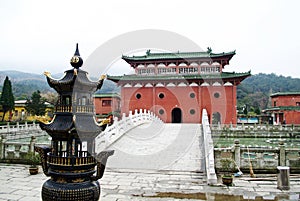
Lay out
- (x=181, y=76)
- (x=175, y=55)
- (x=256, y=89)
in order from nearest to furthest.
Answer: (x=181, y=76)
(x=175, y=55)
(x=256, y=89)

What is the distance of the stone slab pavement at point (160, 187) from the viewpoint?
303 inches

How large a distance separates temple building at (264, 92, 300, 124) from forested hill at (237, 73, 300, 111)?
22134 millimetres

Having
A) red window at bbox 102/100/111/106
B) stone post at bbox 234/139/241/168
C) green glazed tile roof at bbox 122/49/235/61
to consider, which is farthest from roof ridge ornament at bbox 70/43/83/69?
red window at bbox 102/100/111/106

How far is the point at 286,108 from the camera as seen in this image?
3456 cm

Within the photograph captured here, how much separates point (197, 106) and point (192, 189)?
19732mm

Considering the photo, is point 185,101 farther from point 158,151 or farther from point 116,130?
point 158,151

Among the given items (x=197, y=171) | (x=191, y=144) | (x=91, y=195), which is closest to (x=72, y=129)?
(x=91, y=195)

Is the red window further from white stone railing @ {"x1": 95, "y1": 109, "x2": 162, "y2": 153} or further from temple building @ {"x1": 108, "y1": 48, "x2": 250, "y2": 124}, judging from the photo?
white stone railing @ {"x1": 95, "y1": 109, "x2": 162, "y2": 153}

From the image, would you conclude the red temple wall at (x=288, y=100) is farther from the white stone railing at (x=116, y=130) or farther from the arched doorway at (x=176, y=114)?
the white stone railing at (x=116, y=130)

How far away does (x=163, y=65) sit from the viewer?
30.0m

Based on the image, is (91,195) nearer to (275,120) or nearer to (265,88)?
(275,120)

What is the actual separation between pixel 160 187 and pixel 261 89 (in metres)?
86.4

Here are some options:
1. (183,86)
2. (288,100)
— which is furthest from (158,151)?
(288,100)

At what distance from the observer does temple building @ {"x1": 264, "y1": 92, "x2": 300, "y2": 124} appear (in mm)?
34156
